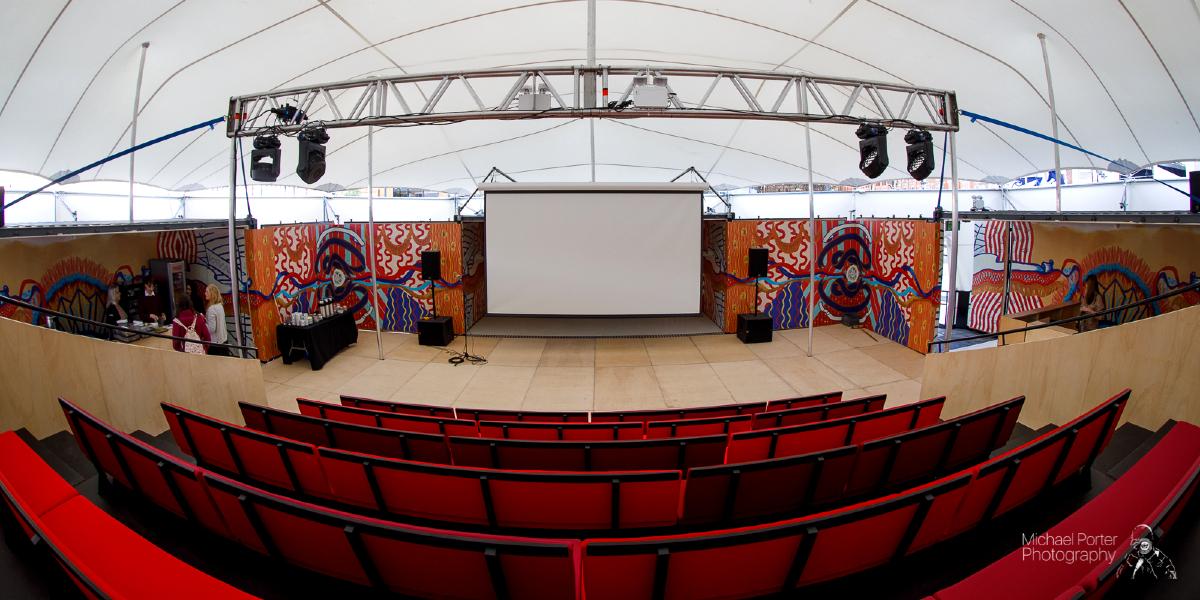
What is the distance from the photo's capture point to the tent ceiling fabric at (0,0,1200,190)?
5.12m

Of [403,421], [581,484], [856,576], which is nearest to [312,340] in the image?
[403,421]

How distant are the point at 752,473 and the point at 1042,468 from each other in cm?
189

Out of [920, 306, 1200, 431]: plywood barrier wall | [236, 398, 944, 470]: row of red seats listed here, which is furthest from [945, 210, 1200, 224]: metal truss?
[236, 398, 944, 470]: row of red seats

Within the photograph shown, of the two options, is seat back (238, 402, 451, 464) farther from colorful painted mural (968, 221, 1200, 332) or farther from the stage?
colorful painted mural (968, 221, 1200, 332)

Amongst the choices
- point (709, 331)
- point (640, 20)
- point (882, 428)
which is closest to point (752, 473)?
point (882, 428)

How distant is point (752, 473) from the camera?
260cm

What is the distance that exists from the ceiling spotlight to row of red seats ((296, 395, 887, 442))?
12.1 feet

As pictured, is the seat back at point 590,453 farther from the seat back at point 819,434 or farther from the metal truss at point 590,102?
the metal truss at point 590,102

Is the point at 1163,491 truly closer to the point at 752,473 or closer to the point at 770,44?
the point at 752,473

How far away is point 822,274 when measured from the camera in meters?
10.7

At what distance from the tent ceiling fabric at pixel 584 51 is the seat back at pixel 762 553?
658 centimetres

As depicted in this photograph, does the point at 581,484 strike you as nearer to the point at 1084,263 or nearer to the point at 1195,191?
the point at 1195,191

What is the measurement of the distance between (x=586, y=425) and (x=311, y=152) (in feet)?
17.2

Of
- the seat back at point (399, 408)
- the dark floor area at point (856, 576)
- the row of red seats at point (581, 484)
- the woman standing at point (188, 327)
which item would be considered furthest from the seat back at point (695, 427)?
the woman standing at point (188, 327)
